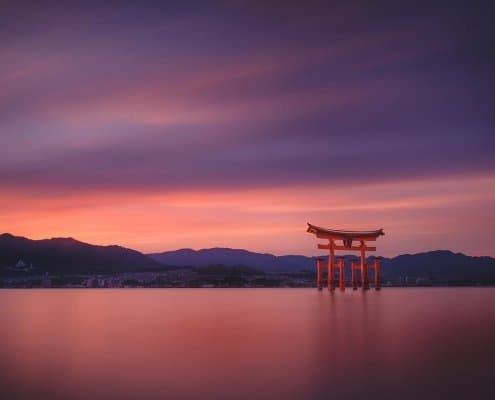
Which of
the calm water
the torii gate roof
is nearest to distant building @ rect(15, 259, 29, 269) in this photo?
the torii gate roof

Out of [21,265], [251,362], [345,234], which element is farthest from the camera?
[21,265]

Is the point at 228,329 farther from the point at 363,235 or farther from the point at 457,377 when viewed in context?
→ the point at 363,235

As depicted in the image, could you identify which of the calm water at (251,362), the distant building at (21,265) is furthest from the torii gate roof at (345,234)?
the distant building at (21,265)

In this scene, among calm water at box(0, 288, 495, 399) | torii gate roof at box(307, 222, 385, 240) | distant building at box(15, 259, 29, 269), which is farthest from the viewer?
distant building at box(15, 259, 29, 269)

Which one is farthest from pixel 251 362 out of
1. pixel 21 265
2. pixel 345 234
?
pixel 21 265

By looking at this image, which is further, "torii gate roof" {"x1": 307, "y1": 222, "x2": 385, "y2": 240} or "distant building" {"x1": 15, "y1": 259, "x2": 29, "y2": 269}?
"distant building" {"x1": 15, "y1": 259, "x2": 29, "y2": 269}

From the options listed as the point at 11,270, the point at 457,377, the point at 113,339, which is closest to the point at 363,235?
the point at 113,339

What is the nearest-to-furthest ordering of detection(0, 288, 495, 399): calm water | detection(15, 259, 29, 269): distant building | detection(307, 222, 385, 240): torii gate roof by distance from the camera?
detection(0, 288, 495, 399): calm water < detection(307, 222, 385, 240): torii gate roof < detection(15, 259, 29, 269): distant building

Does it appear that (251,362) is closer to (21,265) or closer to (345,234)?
(345,234)

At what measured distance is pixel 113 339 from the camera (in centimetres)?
2308

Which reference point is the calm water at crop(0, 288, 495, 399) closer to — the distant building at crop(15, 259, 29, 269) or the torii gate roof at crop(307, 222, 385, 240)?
the torii gate roof at crop(307, 222, 385, 240)

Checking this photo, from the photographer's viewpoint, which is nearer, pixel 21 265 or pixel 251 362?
pixel 251 362

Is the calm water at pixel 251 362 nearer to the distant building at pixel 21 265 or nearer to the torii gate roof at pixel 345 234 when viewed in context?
the torii gate roof at pixel 345 234

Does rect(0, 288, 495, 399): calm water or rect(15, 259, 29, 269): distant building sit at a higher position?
rect(15, 259, 29, 269): distant building
